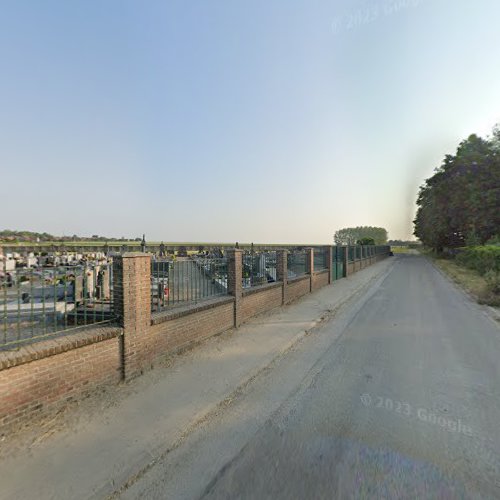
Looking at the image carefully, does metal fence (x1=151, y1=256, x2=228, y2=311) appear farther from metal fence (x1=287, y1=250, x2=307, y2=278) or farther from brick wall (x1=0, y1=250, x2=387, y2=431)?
metal fence (x1=287, y1=250, x2=307, y2=278)

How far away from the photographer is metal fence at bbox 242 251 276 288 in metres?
8.75

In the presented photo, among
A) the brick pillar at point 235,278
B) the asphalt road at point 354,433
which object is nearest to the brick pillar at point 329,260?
the brick pillar at point 235,278

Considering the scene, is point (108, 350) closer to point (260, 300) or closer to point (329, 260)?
point (260, 300)

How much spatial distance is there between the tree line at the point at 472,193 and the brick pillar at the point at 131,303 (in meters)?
31.5

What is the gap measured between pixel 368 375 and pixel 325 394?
1023 mm

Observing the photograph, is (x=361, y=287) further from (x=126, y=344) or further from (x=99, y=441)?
(x=99, y=441)

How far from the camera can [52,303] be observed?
Answer: 4.84m

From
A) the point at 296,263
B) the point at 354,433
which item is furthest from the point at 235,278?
the point at 296,263

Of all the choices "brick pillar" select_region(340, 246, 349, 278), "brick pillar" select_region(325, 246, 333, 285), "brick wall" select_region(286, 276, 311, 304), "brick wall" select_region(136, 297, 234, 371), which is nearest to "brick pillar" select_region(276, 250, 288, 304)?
"brick wall" select_region(286, 276, 311, 304)

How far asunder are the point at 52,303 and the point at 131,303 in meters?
1.55

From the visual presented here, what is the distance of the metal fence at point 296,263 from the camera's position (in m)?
11.0

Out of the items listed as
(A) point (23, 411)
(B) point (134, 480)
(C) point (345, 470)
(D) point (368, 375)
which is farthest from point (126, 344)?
(D) point (368, 375)

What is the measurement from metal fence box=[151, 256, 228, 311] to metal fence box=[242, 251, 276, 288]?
1690 millimetres

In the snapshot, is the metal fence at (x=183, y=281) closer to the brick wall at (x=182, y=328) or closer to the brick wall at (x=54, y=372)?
the brick wall at (x=182, y=328)
